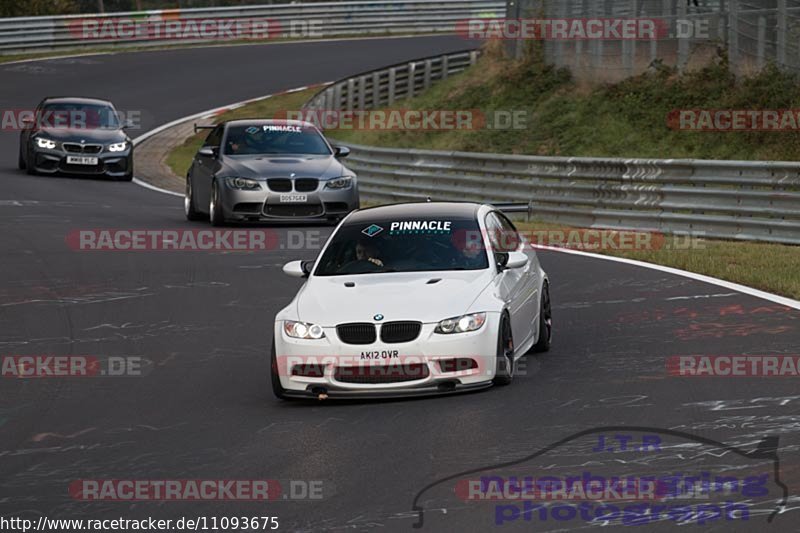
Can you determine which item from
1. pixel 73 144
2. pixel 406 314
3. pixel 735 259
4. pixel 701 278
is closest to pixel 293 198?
pixel 735 259

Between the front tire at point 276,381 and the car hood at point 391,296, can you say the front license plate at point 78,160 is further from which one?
the front tire at point 276,381

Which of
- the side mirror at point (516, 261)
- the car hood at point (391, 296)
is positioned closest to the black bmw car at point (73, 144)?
the car hood at point (391, 296)

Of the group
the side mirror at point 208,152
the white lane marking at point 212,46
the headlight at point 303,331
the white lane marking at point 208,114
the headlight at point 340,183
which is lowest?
the white lane marking at point 208,114

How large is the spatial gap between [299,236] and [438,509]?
13.6 m

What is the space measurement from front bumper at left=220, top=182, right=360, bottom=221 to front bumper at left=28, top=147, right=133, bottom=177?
30.7ft

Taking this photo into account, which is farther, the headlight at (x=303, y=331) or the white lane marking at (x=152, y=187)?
the white lane marking at (x=152, y=187)

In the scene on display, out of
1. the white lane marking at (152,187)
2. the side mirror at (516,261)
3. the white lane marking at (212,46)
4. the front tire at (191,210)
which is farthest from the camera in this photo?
the white lane marking at (212,46)

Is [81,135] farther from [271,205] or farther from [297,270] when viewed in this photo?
[297,270]

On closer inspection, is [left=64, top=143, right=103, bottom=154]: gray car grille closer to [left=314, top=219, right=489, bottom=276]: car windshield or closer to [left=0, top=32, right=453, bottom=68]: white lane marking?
[left=314, top=219, right=489, bottom=276]: car windshield

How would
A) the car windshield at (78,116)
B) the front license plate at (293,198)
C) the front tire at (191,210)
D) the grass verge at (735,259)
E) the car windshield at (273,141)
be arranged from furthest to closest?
the car windshield at (78,116)
the front tire at (191,210)
the car windshield at (273,141)
the front license plate at (293,198)
the grass verge at (735,259)

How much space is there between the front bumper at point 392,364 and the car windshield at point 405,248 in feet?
3.49

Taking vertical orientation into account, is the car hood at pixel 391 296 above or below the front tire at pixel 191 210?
above

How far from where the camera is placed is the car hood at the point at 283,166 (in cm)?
2208

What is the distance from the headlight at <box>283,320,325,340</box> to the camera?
34.1 ft
